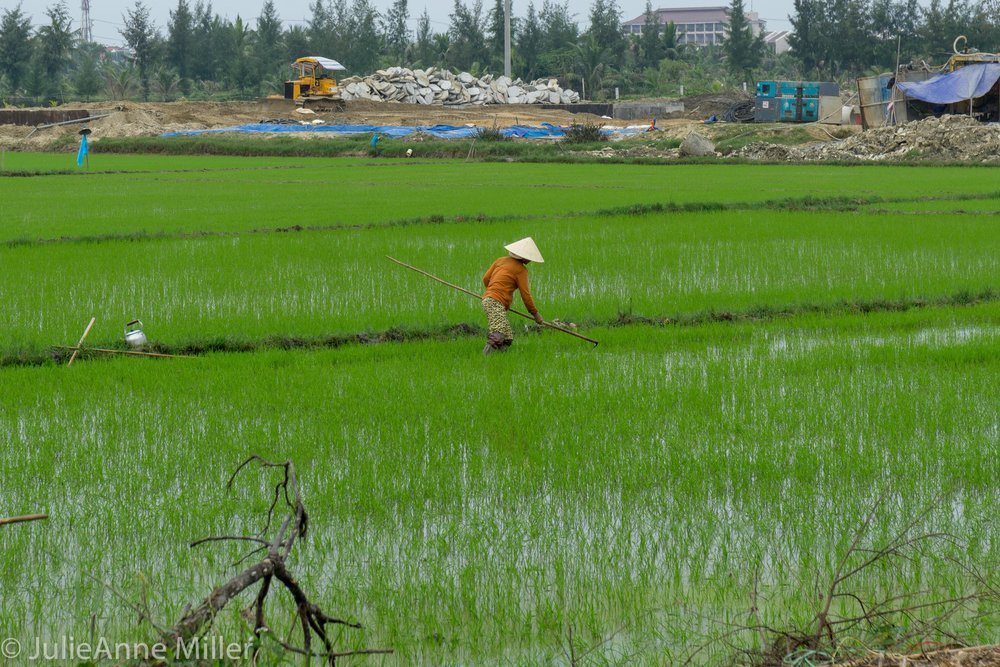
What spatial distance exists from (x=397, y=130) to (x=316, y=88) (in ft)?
23.7

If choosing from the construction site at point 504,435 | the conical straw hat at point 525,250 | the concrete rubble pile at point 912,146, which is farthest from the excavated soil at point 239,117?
the conical straw hat at point 525,250

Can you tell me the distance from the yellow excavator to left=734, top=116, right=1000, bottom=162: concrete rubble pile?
1825 cm

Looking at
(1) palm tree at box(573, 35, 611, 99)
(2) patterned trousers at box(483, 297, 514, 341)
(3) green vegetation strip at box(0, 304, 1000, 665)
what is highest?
(1) palm tree at box(573, 35, 611, 99)

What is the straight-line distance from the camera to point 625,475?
15.0 ft

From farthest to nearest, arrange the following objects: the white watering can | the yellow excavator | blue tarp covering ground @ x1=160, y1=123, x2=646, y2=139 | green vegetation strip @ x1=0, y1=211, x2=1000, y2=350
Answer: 1. the yellow excavator
2. blue tarp covering ground @ x1=160, y1=123, x2=646, y2=139
3. green vegetation strip @ x1=0, y1=211, x2=1000, y2=350
4. the white watering can

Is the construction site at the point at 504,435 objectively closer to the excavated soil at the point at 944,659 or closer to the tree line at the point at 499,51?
the excavated soil at the point at 944,659

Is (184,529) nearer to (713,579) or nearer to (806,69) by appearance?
(713,579)

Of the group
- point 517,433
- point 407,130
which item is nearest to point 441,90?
point 407,130

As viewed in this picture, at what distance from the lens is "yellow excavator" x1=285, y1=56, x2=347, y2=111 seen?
42.1 metres

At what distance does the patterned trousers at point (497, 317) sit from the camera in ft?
22.8

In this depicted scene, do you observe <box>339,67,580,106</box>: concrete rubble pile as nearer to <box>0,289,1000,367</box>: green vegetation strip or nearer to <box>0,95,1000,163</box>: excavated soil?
<box>0,95,1000,163</box>: excavated soil

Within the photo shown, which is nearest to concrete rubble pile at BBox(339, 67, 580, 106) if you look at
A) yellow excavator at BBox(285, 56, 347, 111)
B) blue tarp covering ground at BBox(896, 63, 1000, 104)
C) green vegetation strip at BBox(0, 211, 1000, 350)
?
yellow excavator at BBox(285, 56, 347, 111)

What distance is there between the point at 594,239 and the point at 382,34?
175 ft

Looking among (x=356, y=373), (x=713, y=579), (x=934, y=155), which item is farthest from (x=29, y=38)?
(x=713, y=579)
